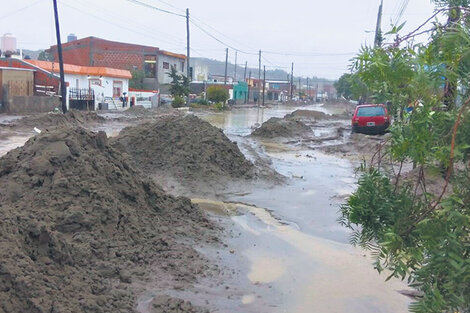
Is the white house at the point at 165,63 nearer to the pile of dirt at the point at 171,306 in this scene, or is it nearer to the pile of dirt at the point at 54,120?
the pile of dirt at the point at 54,120

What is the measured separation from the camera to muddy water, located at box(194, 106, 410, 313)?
6355mm

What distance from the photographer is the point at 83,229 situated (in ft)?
22.6

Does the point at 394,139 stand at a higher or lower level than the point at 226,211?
higher

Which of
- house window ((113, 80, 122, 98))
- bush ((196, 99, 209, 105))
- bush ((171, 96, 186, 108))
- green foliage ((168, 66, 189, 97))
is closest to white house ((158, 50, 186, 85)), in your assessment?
bush ((196, 99, 209, 105))

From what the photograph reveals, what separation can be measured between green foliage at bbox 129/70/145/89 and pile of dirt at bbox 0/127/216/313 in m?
58.4

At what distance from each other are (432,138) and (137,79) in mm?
65987

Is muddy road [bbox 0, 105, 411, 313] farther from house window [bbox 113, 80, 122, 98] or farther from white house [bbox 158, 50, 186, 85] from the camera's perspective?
white house [bbox 158, 50, 186, 85]

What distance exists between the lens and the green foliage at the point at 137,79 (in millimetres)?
65938

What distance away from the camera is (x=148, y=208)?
8.58 metres

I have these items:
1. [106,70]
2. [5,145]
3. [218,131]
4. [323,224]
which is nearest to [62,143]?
[323,224]

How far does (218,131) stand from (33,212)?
9.58m

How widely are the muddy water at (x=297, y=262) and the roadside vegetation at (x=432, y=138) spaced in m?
3.53

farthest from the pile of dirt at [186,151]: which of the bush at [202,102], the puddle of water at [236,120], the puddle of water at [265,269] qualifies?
the bush at [202,102]

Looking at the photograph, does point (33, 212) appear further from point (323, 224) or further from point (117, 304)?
point (323, 224)
